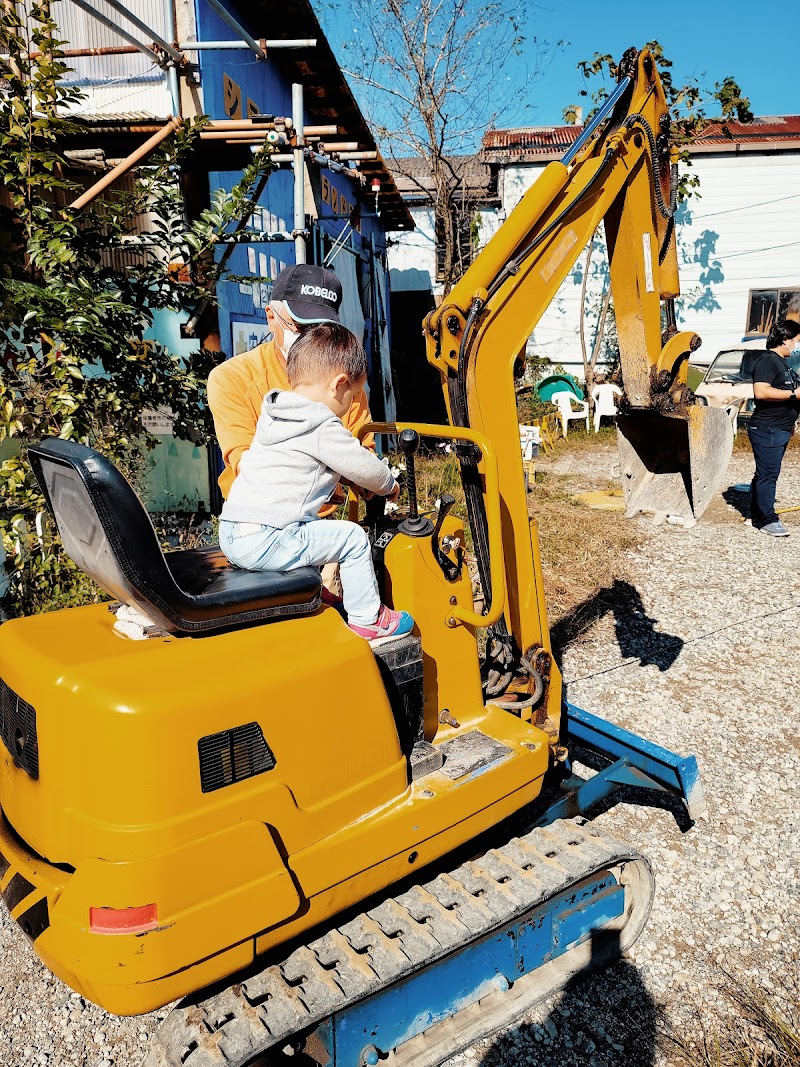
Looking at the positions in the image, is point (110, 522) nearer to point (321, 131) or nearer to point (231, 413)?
point (231, 413)

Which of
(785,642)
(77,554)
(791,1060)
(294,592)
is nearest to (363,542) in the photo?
(294,592)

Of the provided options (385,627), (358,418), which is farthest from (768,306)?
(385,627)

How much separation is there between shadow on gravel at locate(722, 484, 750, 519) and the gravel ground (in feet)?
8.57

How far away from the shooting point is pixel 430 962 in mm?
2271

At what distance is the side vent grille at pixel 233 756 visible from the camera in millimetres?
1929

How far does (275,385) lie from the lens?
10.8 ft

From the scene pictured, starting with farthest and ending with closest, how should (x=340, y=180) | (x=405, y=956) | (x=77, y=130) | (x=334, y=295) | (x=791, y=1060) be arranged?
(x=340, y=180)
(x=77, y=130)
(x=334, y=295)
(x=791, y=1060)
(x=405, y=956)

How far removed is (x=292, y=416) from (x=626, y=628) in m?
4.11

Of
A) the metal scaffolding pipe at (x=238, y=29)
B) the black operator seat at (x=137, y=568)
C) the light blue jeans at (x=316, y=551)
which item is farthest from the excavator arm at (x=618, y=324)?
the metal scaffolding pipe at (x=238, y=29)

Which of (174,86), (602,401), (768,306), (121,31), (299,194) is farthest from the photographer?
(768,306)

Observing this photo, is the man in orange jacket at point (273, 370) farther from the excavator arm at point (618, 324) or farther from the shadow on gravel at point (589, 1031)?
the shadow on gravel at point (589, 1031)

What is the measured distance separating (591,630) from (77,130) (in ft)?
15.1

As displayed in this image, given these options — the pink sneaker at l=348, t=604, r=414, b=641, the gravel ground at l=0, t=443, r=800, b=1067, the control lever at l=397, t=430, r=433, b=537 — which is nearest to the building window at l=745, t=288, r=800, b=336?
the gravel ground at l=0, t=443, r=800, b=1067

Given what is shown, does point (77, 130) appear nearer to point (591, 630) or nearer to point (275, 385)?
point (275, 385)
